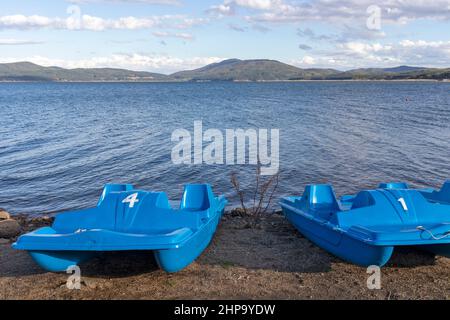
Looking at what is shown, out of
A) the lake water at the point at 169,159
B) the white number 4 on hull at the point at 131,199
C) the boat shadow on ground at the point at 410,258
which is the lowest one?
the lake water at the point at 169,159

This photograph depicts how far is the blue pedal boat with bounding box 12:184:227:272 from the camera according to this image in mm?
6309

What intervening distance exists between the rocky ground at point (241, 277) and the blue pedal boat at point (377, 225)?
1.02 ft

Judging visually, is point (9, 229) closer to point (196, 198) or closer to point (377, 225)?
A: point (196, 198)

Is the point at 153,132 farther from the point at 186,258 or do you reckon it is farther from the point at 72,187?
the point at 186,258

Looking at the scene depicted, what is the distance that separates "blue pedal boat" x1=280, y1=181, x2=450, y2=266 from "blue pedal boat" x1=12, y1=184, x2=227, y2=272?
76.7 inches

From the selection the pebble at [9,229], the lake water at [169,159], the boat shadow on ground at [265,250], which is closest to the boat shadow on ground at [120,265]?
the boat shadow on ground at [265,250]

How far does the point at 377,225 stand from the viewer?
743cm

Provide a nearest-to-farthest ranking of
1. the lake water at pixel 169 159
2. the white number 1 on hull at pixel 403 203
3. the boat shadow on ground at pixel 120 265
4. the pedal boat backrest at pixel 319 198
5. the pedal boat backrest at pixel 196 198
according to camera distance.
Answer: the boat shadow on ground at pixel 120 265
the white number 1 on hull at pixel 403 203
the pedal boat backrest at pixel 319 198
the pedal boat backrest at pixel 196 198
the lake water at pixel 169 159

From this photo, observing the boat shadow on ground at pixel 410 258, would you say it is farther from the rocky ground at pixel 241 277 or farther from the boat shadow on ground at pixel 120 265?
the boat shadow on ground at pixel 120 265

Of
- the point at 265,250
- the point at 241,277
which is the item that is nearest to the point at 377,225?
the point at 265,250

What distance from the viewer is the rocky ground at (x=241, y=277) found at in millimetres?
6395

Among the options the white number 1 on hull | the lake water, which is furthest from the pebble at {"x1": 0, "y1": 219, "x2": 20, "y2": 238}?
the white number 1 on hull

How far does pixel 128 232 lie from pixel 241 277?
73.5 inches
